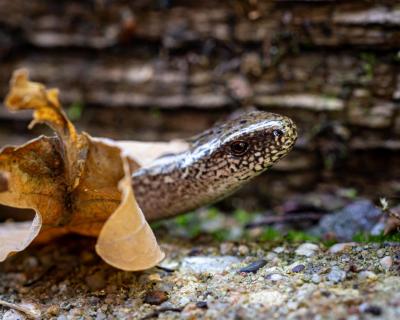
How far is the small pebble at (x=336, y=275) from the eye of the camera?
5.47 feet

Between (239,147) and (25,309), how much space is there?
1.07m

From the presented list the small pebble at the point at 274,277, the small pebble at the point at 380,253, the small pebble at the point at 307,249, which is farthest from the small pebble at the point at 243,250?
the small pebble at the point at 380,253

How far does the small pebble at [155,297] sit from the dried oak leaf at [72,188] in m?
0.11

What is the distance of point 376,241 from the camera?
2.08 m

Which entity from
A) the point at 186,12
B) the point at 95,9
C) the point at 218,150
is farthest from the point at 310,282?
the point at 95,9

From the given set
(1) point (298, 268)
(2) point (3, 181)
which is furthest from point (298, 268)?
(2) point (3, 181)

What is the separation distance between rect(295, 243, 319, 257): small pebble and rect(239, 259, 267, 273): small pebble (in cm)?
17

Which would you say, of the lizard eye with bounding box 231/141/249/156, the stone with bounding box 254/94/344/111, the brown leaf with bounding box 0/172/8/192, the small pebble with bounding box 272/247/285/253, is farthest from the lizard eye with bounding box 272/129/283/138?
the brown leaf with bounding box 0/172/8/192

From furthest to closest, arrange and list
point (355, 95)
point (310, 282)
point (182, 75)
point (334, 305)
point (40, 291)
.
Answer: point (182, 75)
point (355, 95)
point (40, 291)
point (310, 282)
point (334, 305)

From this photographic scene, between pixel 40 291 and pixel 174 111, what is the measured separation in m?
1.40

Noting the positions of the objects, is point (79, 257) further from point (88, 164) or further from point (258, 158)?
point (258, 158)

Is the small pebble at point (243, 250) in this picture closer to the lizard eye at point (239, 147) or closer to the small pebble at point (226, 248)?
the small pebble at point (226, 248)

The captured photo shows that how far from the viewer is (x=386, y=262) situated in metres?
1.73

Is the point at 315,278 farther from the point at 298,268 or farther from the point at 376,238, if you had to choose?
the point at 376,238
